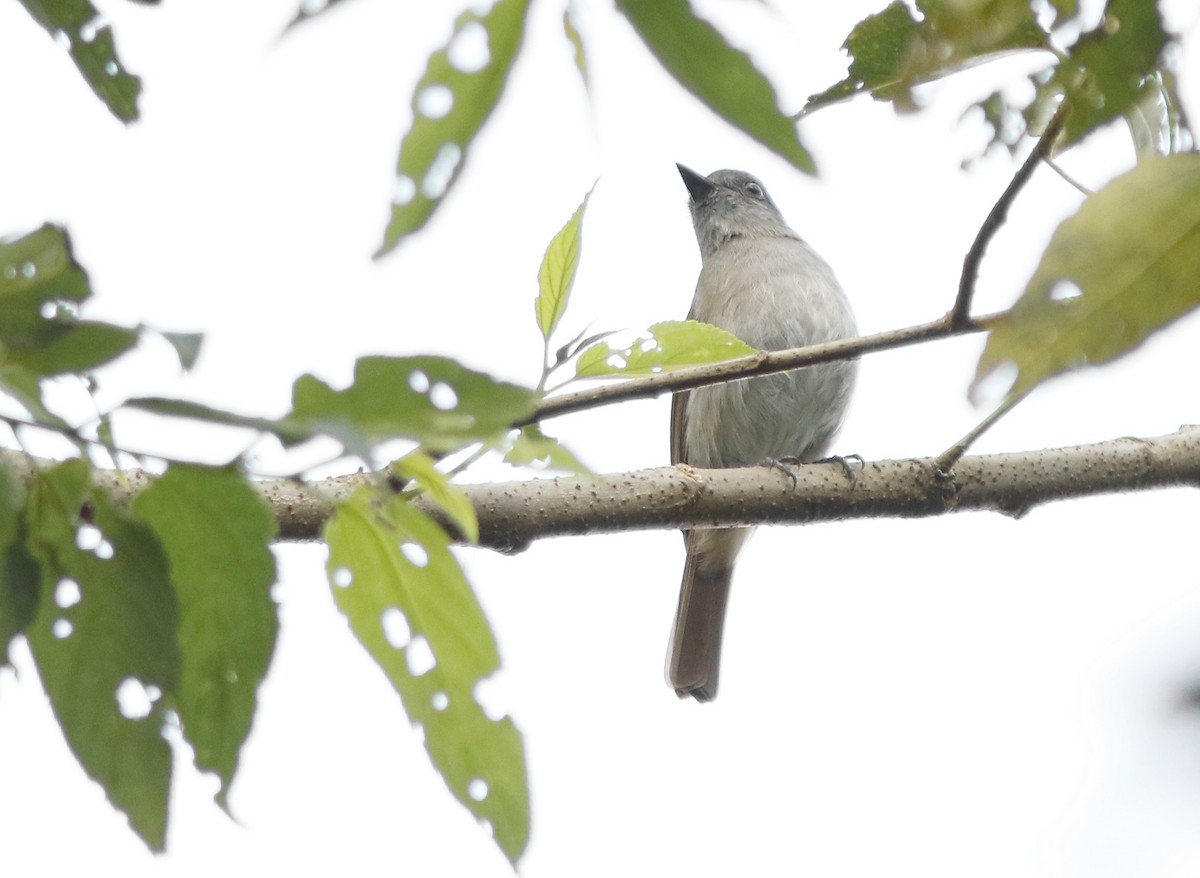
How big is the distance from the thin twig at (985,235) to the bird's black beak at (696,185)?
4953 mm

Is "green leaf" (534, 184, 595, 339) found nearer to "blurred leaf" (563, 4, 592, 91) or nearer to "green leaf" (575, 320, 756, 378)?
"green leaf" (575, 320, 756, 378)

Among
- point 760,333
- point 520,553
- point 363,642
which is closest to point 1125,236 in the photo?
point 363,642

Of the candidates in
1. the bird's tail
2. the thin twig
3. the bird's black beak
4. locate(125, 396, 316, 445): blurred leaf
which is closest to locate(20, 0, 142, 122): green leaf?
locate(125, 396, 316, 445): blurred leaf

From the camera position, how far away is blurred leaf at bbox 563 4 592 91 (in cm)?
86

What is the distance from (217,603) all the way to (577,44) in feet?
1.54

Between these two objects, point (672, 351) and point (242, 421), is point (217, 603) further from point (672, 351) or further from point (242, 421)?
point (672, 351)

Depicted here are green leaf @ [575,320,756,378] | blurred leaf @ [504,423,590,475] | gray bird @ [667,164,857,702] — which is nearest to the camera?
blurred leaf @ [504,423,590,475]

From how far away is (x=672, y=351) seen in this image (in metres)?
1.38

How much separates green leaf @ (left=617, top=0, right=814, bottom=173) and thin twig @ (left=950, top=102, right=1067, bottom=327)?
1.06 feet

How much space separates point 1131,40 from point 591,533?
1414 mm

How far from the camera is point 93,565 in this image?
35.8 inches

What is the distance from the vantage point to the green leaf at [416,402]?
0.76 metres

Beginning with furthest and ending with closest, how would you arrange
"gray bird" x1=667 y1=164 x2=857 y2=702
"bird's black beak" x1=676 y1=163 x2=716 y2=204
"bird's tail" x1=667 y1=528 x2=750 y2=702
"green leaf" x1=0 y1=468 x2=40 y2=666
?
"bird's black beak" x1=676 y1=163 x2=716 y2=204 → "bird's tail" x1=667 y1=528 x2=750 y2=702 → "gray bird" x1=667 y1=164 x2=857 y2=702 → "green leaf" x1=0 y1=468 x2=40 y2=666

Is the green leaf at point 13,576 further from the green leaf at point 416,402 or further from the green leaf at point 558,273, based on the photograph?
the green leaf at point 558,273
